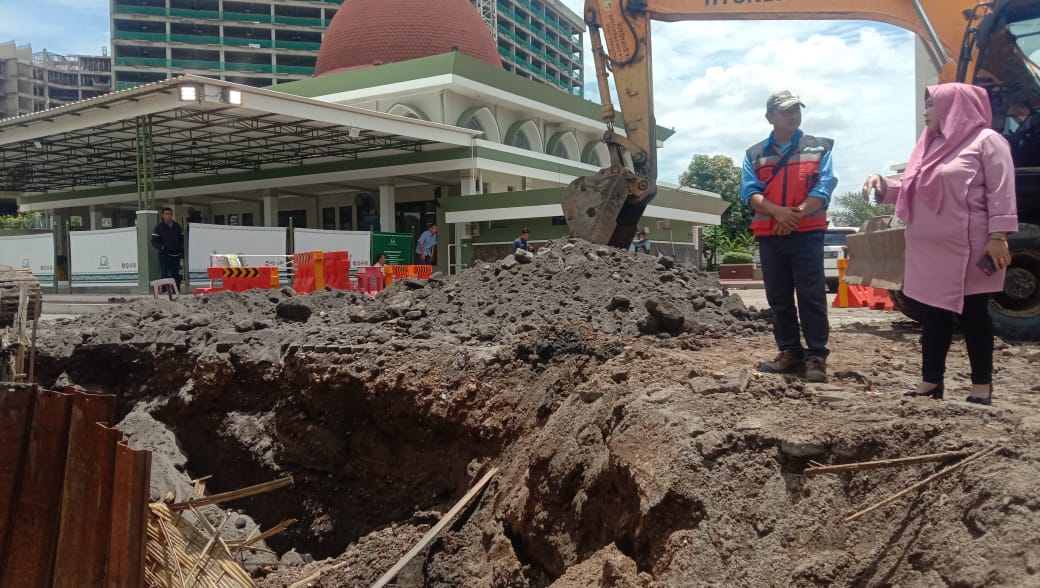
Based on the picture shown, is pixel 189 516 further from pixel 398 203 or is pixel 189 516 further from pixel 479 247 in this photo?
pixel 398 203

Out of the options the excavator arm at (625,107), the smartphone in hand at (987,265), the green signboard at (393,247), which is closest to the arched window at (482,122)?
the green signboard at (393,247)

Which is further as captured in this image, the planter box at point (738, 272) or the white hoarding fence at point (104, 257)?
the planter box at point (738, 272)

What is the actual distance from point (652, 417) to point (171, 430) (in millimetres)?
5127

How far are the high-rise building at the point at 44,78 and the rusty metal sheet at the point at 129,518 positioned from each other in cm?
7752

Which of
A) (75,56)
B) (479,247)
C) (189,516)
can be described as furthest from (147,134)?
(75,56)

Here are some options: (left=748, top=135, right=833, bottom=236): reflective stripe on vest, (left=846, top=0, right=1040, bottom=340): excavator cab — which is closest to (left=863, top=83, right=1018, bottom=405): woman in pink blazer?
(left=748, top=135, right=833, bottom=236): reflective stripe on vest

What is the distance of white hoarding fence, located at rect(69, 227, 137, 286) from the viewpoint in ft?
52.6

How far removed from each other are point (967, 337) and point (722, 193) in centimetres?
5062

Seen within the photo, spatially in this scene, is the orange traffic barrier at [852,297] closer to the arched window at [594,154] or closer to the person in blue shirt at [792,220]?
the person in blue shirt at [792,220]

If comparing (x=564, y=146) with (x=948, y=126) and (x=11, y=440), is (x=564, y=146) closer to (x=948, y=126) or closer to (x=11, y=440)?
(x=948, y=126)

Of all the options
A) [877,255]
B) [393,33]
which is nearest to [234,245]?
[877,255]

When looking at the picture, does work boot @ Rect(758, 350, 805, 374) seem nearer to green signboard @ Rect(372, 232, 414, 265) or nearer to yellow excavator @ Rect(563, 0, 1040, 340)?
yellow excavator @ Rect(563, 0, 1040, 340)

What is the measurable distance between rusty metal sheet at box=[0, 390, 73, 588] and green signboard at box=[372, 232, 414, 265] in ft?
50.4

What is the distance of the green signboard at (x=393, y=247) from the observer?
62.6ft
